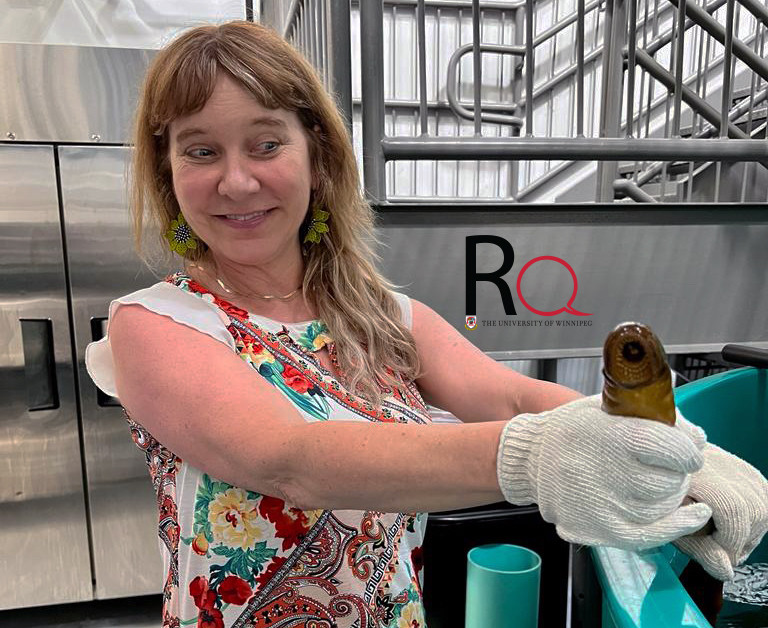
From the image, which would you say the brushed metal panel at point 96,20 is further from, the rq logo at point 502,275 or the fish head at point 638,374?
the fish head at point 638,374

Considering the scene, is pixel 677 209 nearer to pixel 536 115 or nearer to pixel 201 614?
pixel 201 614

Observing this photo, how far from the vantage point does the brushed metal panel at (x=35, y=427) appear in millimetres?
1965

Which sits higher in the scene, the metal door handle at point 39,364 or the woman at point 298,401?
the woman at point 298,401

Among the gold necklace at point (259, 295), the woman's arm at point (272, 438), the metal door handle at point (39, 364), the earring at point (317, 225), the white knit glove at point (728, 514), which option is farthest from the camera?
the metal door handle at point (39, 364)

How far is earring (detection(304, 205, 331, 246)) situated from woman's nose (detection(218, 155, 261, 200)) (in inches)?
8.6

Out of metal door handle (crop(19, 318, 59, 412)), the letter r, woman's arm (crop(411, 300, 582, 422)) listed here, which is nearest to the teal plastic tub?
woman's arm (crop(411, 300, 582, 422))

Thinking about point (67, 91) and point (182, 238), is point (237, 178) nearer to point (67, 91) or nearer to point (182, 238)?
point (182, 238)

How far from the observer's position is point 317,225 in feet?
3.41

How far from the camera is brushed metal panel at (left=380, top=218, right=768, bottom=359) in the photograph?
1.31 m

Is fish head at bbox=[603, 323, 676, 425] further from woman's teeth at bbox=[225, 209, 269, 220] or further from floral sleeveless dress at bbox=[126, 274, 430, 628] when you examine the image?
woman's teeth at bbox=[225, 209, 269, 220]

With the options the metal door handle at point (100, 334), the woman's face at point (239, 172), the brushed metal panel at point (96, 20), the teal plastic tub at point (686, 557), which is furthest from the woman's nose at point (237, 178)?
the brushed metal panel at point (96, 20)

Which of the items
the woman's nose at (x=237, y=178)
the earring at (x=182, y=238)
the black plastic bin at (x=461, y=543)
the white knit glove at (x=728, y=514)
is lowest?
the black plastic bin at (x=461, y=543)

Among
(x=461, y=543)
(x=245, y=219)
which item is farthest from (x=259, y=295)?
(x=461, y=543)

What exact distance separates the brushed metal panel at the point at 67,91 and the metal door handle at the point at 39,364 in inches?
24.9
